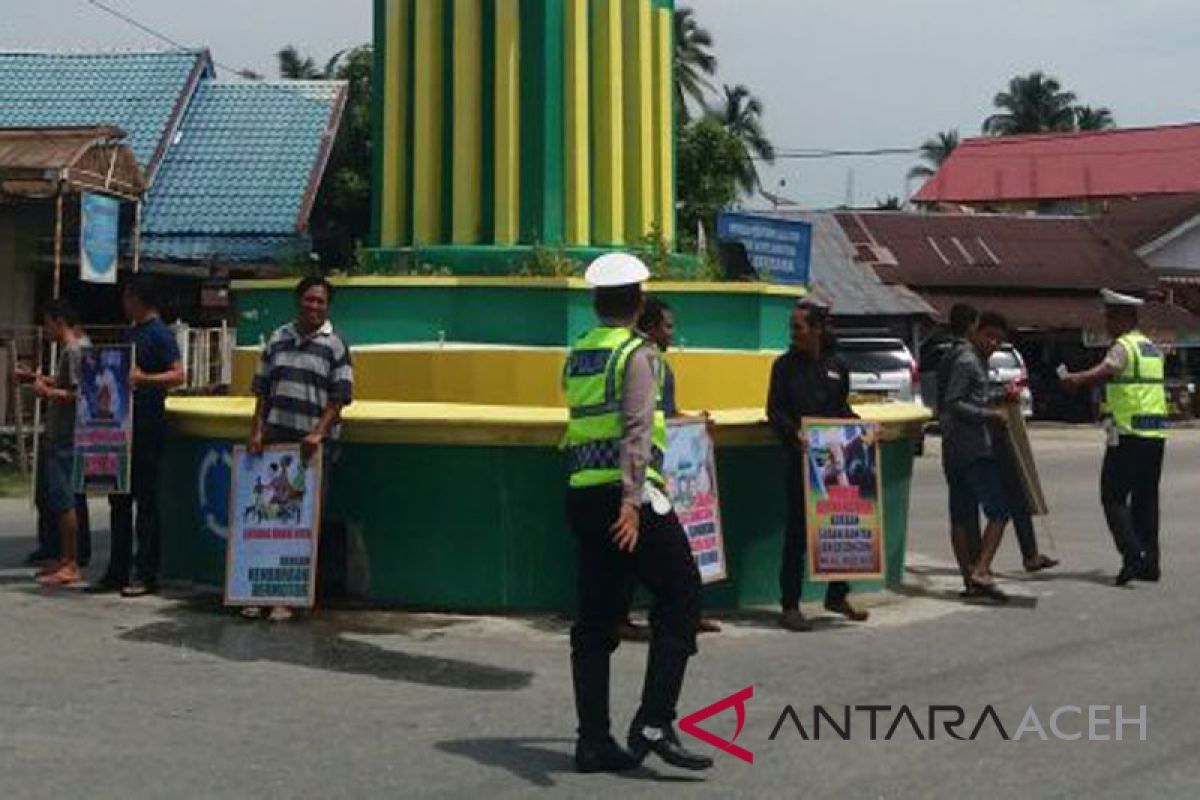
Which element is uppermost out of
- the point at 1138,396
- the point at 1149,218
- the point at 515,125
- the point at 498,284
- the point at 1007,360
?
the point at 1149,218

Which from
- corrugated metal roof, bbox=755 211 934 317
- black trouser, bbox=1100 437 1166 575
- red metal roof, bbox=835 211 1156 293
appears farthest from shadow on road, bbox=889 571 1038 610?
red metal roof, bbox=835 211 1156 293

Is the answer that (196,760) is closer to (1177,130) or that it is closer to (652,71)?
(652,71)

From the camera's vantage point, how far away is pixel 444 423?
866cm

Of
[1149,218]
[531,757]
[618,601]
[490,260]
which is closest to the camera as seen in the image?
[618,601]

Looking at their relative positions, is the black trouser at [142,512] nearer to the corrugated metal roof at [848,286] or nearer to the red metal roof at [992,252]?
the corrugated metal roof at [848,286]

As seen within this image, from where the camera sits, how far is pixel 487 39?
411 inches

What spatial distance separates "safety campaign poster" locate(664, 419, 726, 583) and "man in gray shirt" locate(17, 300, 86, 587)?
368cm

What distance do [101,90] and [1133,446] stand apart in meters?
20.4

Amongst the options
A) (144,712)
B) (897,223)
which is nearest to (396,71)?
(144,712)

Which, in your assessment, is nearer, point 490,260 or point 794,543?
point 794,543

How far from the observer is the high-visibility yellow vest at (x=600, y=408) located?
5.83 metres

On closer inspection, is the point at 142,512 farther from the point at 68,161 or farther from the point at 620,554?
the point at 68,161

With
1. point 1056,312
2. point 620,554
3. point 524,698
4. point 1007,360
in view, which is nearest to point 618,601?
point 620,554

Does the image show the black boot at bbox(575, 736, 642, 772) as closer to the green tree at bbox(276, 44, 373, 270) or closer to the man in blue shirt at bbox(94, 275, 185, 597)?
the man in blue shirt at bbox(94, 275, 185, 597)
